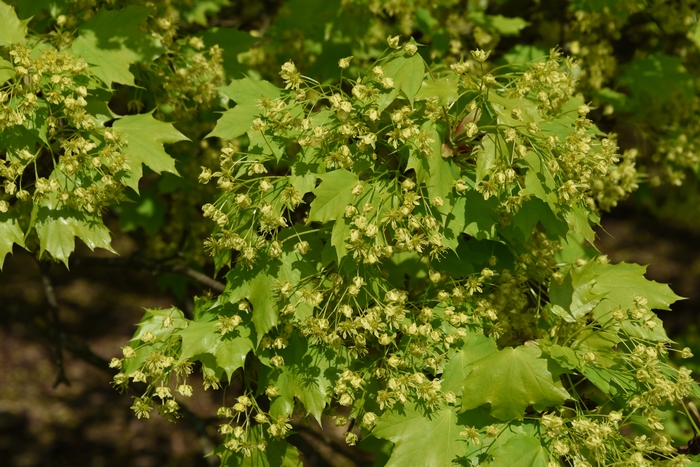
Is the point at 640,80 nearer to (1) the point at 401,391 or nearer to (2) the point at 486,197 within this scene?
(2) the point at 486,197

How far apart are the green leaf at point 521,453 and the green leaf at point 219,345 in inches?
40.3

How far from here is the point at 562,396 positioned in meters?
2.54

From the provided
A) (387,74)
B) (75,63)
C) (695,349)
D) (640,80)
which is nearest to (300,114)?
(387,74)

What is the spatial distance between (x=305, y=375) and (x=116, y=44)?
5.78 feet

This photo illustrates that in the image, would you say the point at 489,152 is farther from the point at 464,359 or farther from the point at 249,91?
the point at 249,91

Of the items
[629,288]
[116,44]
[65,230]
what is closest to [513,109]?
[629,288]

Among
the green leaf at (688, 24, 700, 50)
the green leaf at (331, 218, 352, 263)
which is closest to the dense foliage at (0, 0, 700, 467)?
the green leaf at (331, 218, 352, 263)

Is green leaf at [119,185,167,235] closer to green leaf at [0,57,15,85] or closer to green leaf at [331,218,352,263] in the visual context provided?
green leaf at [0,57,15,85]

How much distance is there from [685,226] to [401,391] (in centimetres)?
1046

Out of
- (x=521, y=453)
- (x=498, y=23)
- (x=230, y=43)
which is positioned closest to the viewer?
(x=521, y=453)

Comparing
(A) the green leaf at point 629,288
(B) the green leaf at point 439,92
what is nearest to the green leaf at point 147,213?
(B) the green leaf at point 439,92

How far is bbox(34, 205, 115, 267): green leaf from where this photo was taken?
289 centimetres

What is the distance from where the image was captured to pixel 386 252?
8.33 ft

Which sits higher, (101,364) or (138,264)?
(138,264)
